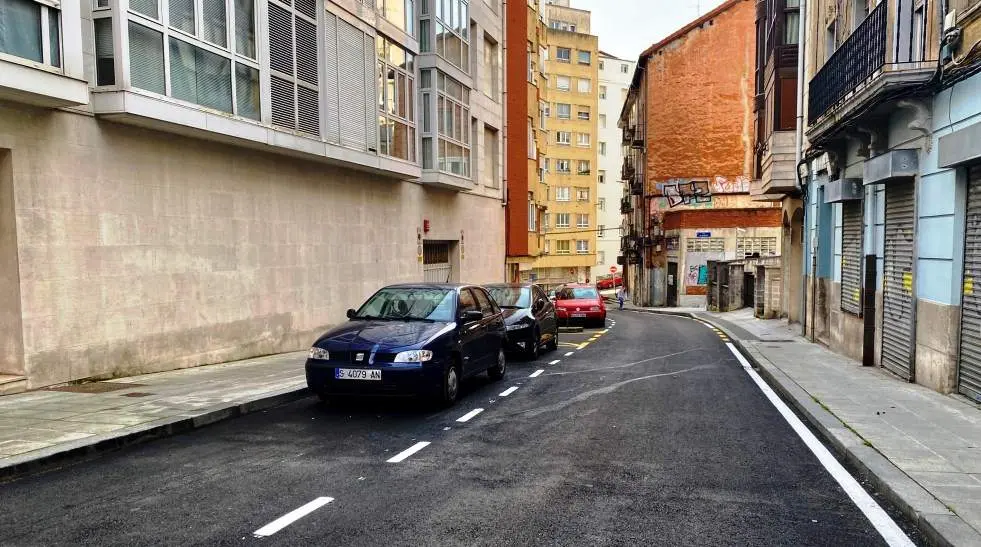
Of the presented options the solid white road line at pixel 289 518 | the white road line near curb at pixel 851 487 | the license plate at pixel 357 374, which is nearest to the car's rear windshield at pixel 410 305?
the license plate at pixel 357 374

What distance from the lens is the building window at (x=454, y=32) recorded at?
68.9 ft

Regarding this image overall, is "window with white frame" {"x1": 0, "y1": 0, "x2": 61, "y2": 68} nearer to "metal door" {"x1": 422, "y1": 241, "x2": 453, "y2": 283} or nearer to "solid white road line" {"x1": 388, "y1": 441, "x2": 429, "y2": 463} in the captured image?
"solid white road line" {"x1": 388, "y1": 441, "x2": 429, "y2": 463}

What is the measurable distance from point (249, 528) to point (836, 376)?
9644mm

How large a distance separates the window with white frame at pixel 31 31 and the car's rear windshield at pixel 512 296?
29.5ft

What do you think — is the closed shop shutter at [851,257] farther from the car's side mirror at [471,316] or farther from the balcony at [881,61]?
the car's side mirror at [471,316]

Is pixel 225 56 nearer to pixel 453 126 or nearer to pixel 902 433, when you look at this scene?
pixel 453 126

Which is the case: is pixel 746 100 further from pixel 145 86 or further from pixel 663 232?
pixel 145 86

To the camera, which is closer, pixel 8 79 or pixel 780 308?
pixel 8 79

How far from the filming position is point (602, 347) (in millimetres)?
16328

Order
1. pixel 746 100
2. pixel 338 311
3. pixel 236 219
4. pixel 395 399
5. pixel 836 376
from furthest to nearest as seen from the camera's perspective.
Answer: pixel 746 100 → pixel 338 311 → pixel 236 219 → pixel 836 376 → pixel 395 399

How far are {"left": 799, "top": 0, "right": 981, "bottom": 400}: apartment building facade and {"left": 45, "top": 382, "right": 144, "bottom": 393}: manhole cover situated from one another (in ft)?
36.0

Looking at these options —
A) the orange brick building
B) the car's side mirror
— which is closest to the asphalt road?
the car's side mirror

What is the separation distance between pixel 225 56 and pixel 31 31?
353 cm

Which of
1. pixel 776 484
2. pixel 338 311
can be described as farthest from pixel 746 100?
pixel 776 484
